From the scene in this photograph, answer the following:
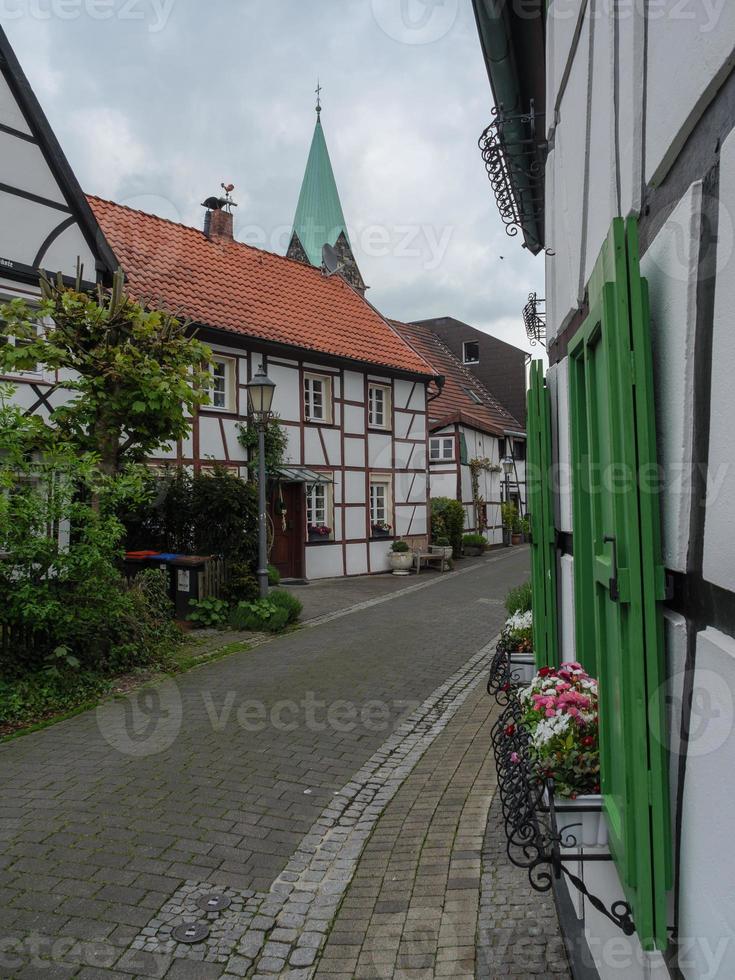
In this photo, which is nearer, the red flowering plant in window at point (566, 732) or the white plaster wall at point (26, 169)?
the red flowering plant in window at point (566, 732)

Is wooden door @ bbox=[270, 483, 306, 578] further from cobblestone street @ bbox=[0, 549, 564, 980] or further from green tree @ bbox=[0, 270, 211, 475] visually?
cobblestone street @ bbox=[0, 549, 564, 980]

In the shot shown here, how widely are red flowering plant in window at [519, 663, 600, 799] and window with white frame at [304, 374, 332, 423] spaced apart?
1476 centimetres

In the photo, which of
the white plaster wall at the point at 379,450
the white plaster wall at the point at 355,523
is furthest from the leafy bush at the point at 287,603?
the white plaster wall at the point at 379,450

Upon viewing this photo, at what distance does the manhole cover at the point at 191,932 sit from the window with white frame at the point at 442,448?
75.4 ft

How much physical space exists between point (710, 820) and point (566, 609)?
255cm

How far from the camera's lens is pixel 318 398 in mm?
17859

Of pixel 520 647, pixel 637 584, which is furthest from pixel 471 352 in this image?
pixel 637 584

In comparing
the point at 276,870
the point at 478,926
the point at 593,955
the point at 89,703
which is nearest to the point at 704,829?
the point at 593,955

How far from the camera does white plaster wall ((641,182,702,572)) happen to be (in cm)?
156

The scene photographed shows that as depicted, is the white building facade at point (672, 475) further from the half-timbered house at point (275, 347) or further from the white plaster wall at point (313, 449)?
the white plaster wall at point (313, 449)

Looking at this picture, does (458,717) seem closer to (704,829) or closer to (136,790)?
(136,790)

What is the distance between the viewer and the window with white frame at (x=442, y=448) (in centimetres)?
2606

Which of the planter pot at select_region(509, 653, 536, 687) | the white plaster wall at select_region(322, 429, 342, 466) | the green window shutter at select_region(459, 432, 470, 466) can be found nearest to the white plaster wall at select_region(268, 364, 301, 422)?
the white plaster wall at select_region(322, 429, 342, 466)

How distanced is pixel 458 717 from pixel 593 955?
4.03 meters
